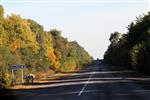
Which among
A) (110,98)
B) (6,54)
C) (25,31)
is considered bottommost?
(110,98)

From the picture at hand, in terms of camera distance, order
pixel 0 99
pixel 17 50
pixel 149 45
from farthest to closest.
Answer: pixel 17 50 → pixel 149 45 → pixel 0 99

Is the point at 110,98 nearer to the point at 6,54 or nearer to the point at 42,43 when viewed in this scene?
the point at 6,54

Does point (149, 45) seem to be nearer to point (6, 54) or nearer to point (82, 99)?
point (6, 54)

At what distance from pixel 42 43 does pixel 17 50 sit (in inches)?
1317

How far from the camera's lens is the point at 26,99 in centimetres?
2622

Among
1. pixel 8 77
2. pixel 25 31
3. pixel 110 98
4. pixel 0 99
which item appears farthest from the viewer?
pixel 25 31

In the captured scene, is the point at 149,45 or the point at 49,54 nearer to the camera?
the point at 149,45

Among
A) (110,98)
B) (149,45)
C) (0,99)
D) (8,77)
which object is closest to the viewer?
(110,98)

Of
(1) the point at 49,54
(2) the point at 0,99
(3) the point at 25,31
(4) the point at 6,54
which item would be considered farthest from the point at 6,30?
(2) the point at 0,99

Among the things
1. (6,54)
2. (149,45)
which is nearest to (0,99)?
(6,54)

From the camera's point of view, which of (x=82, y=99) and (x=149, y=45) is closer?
(x=82, y=99)

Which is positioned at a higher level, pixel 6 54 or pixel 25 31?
pixel 25 31

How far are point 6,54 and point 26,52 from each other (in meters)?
21.8

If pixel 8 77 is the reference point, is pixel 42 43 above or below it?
above
